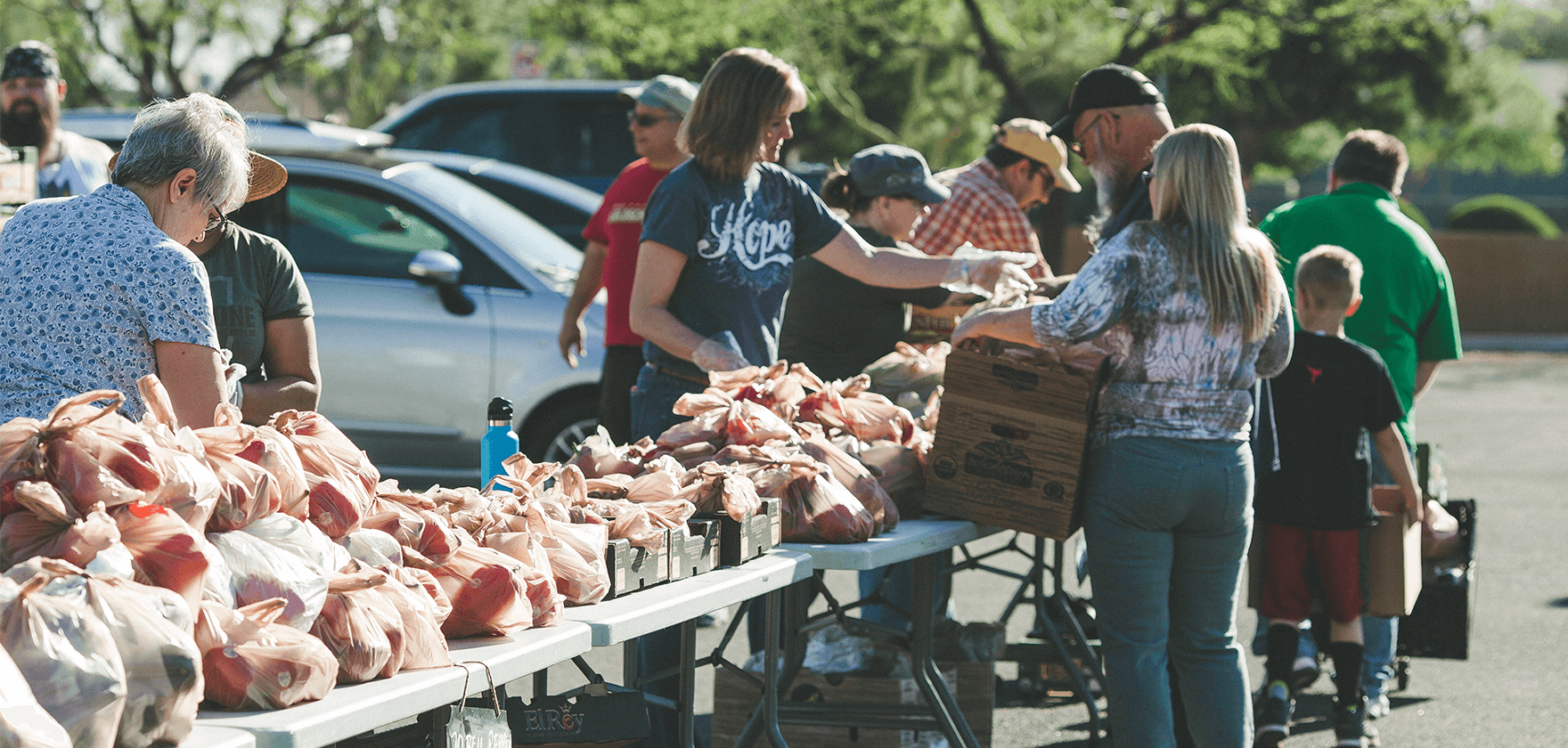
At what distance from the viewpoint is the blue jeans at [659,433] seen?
396cm

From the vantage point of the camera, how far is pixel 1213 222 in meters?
3.59

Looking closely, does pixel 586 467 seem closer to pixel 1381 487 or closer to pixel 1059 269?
pixel 1381 487

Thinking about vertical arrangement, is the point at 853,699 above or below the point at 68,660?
below

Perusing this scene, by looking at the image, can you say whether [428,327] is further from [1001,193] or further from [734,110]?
[734,110]

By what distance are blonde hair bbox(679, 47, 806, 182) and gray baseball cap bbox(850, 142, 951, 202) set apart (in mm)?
1139

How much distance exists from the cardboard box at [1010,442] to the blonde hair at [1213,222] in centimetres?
37

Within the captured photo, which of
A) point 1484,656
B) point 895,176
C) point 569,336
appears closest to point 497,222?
point 569,336

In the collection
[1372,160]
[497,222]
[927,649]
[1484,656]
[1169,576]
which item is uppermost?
[1372,160]

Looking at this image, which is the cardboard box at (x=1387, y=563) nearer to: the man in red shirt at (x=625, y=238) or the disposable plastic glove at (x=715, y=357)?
the disposable plastic glove at (x=715, y=357)

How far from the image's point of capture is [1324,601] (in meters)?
4.80

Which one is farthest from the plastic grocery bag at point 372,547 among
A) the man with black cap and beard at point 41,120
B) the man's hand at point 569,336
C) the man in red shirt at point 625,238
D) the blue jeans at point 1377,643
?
the man with black cap and beard at point 41,120

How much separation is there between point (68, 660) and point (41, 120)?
15.6 feet

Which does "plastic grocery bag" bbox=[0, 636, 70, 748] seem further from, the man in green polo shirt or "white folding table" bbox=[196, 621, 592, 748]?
the man in green polo shirt

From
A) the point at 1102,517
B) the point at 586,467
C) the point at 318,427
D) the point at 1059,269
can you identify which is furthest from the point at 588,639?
the point at 1059,269
